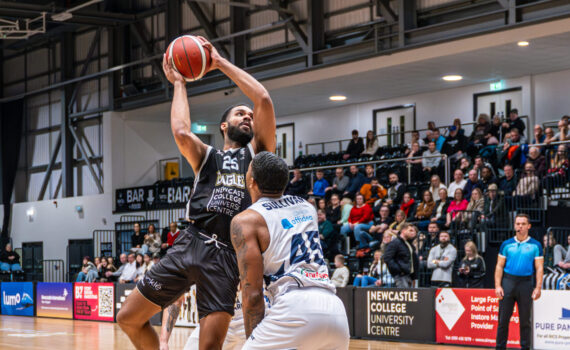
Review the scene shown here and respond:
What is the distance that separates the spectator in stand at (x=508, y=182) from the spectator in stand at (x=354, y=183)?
13.8 feet

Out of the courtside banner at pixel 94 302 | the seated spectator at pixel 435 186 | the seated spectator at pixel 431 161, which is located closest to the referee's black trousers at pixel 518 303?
the seated spectator at pixel 435 186

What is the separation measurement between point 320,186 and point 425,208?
4239 millimetres

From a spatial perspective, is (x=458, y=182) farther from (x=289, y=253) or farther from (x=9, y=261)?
(x=9, y=261)

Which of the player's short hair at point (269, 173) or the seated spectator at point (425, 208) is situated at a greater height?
the player's short hair at point (269, 173)

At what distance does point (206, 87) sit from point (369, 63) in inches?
247

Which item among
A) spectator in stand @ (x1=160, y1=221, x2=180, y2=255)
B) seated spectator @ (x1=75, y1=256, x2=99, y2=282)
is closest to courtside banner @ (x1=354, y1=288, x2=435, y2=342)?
spectator in stand @ (x1=160, y1=221, x2=180, y2=255)

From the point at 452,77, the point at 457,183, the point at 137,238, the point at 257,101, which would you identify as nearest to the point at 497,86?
the point at 452,77

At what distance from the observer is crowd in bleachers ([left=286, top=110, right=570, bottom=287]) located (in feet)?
52.5

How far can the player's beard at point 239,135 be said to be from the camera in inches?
230

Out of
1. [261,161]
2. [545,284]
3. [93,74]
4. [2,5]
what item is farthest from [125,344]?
[93,74]

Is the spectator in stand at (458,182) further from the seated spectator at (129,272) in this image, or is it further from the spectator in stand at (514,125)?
the seated spectator at (129,272)

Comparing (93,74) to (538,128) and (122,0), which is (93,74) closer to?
(122,0)

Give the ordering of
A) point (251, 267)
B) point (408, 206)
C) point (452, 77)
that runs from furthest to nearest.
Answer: point (452, 77), point (408, 206), point (251, 267)

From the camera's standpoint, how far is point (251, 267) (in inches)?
168
